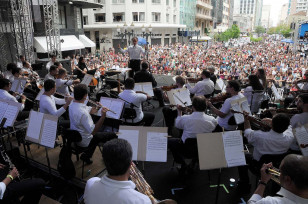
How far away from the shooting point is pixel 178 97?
4848 millimetres

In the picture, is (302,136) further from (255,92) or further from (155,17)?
(155,17)

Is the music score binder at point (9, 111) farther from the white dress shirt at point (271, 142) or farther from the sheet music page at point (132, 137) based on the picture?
the white dress shirt at point (271, 142)

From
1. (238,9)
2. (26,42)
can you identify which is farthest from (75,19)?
(238,9)

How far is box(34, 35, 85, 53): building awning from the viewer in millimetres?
15131

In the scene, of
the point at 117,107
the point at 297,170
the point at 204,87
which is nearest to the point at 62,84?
the point at 117,107

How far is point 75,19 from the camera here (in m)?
20.0

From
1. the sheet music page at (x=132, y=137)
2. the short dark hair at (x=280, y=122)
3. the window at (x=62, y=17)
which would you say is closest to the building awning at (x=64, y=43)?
the window at (x=62, y=17)

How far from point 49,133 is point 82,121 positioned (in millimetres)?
514

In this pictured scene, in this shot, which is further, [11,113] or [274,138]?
[11,113]

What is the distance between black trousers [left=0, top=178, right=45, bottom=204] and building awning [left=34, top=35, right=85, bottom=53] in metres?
14.0

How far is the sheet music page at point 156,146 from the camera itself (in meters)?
2.81

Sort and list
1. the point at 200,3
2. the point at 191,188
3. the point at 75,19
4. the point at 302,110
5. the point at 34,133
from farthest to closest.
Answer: the point at 200,3
the point at 75,19
the point at 302,110
the point at 191,188
the point at 34,133

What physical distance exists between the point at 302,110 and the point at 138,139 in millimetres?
3015

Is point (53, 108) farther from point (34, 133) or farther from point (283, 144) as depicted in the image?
point (283, 144)
